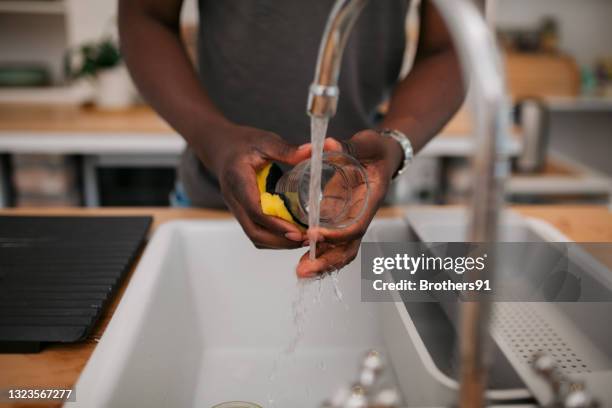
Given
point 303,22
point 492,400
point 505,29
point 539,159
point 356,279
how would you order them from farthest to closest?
point 505,29 < point 539,159 < point 303,22 < point 356,279 < point 492,400

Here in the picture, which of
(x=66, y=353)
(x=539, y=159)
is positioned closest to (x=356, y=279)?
(x=66, y=353)

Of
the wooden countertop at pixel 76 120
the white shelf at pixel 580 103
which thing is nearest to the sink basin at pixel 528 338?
the wooden countertop at pixel 76 120

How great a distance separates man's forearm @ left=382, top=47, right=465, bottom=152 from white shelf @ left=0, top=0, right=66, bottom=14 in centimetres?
204

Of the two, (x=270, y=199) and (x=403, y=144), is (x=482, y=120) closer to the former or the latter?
(x=270, y=199)

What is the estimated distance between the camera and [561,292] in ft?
2.31

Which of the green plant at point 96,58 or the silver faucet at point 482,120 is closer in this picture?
the silver faucet at point 482,120

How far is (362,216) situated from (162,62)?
44cm

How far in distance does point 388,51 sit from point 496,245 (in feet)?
2.59

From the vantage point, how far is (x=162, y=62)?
34.5 inches

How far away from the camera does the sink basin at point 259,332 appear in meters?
0.54

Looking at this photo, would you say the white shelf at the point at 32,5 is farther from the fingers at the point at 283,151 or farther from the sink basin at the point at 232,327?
the fingers at the point at 283,151

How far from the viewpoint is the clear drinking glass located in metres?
0.58

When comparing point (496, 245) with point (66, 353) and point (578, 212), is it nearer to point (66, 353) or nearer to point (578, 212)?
point (66, 353)

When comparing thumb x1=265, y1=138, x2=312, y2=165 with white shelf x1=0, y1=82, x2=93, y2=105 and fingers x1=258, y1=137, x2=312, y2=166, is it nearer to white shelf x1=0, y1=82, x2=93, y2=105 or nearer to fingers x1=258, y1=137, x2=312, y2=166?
fingers x1=258, y1=137, x2=312, y2=166
